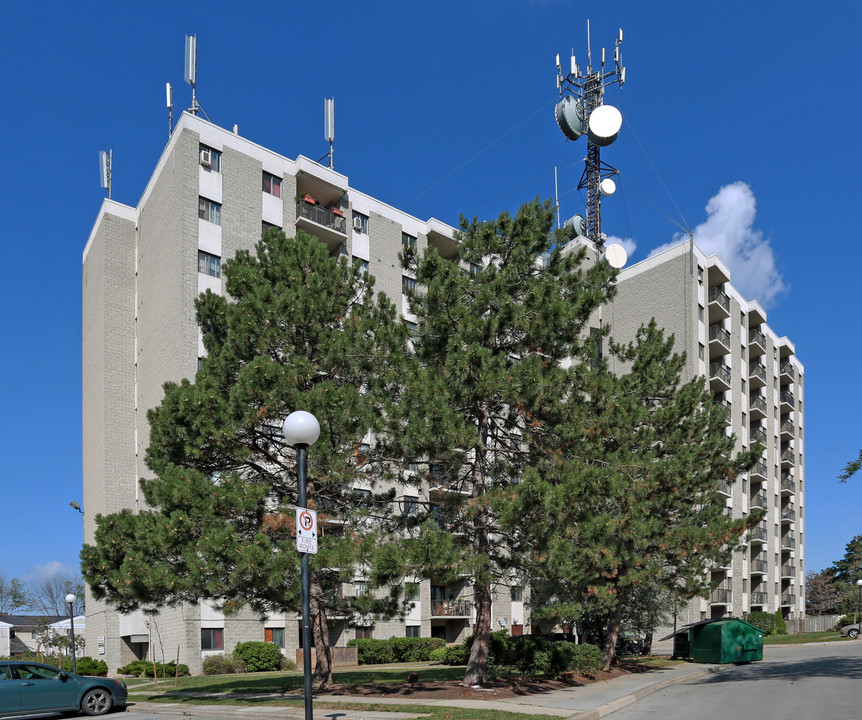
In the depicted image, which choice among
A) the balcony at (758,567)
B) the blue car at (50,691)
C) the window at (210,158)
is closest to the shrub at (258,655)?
the blue car at (50,691)

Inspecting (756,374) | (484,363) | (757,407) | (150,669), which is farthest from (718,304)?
(150,669)

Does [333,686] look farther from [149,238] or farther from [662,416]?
[149,238]

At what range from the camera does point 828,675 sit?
22.5 metres

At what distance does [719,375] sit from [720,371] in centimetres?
50

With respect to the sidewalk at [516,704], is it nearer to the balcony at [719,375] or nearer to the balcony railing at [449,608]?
the balcony railing at [449,608]

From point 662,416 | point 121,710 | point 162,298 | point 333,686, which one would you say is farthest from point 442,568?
point 162,298

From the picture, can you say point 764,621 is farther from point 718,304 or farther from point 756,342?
point 718,304

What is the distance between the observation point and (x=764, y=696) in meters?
17.5

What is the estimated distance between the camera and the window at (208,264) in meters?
35.6

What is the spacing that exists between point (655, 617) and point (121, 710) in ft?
63.1

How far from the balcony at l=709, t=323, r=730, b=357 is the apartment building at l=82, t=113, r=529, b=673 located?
831 inches

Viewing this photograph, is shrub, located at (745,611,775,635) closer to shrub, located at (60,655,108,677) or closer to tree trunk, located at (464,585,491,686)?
tree trunk, located at (464,585,491,686)

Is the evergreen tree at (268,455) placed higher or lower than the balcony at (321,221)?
lower

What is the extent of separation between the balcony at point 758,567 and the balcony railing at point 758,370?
44.1ft
